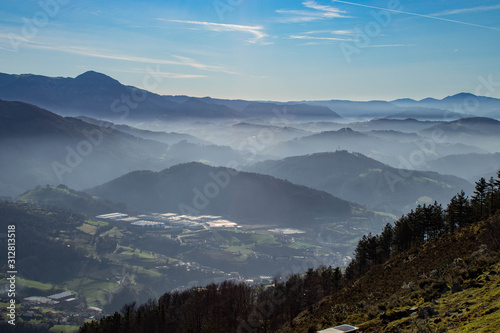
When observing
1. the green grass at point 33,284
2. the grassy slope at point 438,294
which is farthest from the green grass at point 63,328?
the grassy slope at point 438,294

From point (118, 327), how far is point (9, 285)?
121 meters

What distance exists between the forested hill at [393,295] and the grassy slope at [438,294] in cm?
7

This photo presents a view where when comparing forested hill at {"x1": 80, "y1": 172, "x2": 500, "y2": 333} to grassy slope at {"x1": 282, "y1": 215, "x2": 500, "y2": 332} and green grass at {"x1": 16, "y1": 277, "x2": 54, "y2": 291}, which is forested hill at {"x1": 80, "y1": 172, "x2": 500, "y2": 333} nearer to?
grassy slope at {"x1": 282, "y1": 215, "x2": 500, "y2": 332}

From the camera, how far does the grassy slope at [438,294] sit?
24000mm

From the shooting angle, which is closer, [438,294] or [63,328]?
[438,294]

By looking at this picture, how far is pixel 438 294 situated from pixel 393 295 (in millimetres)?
5945

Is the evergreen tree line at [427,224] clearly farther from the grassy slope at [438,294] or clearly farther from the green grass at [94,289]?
the green grass at [94,289]

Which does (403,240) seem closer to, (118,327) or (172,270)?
(118,327)

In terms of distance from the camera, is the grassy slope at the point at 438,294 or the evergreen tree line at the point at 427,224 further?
the evergreen tree line at the point at 427,224

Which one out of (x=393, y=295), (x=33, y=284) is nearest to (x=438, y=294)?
(x=393, y=295)

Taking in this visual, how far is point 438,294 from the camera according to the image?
31.0 metres

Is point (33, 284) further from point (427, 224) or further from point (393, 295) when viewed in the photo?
point (393, 295)

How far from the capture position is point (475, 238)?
148ft

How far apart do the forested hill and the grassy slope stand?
7 centimetres
